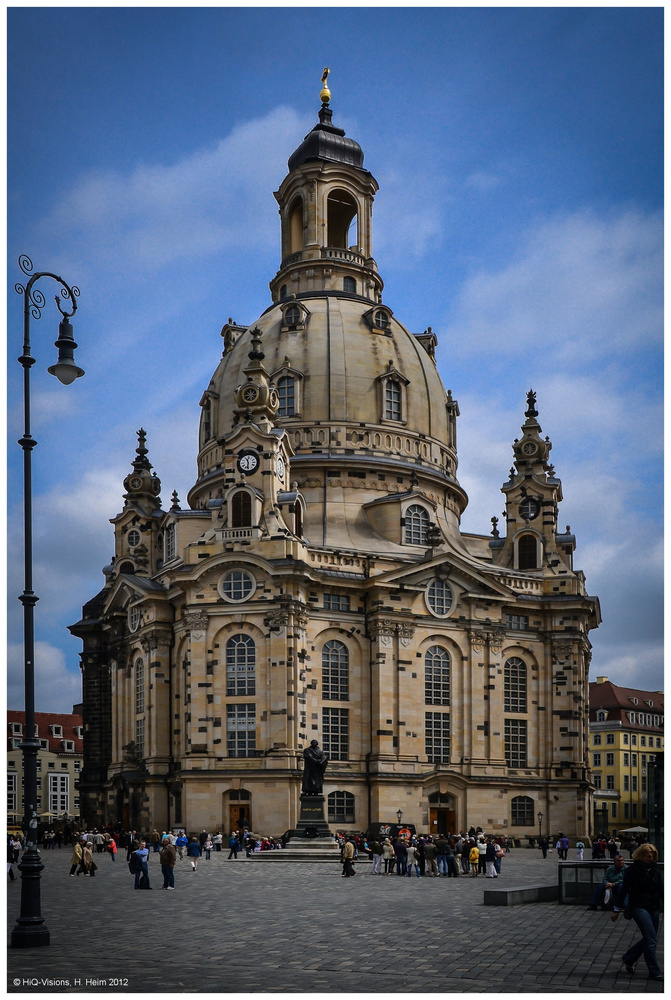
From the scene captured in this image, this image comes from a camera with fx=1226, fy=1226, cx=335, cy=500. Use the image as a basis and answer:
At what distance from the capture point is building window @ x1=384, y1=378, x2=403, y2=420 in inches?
3408

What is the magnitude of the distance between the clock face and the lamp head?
224 ft

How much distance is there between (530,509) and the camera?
296 ft

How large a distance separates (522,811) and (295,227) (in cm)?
4950

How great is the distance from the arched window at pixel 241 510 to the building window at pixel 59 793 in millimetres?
55558

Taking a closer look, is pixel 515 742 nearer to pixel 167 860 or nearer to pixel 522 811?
pixel 522 811

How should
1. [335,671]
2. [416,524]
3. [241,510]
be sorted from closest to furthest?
[241,510] → [335,671] → [416,524]

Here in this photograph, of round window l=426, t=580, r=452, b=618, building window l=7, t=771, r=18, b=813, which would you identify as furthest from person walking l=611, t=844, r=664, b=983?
building window l=7, t=771, r=18, b=813

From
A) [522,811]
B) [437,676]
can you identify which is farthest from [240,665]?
[522,811]

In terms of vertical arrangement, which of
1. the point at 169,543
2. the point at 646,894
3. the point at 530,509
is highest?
the point at 530,509

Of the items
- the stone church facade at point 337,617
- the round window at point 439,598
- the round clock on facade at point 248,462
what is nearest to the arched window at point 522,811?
the stone church facade at point 337,617

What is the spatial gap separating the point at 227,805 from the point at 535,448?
36.5 m

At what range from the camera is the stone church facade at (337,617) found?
239ft

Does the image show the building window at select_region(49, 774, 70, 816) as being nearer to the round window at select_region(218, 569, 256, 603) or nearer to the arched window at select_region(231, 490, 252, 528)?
the round window at select_region(218, 569, 256, 603)

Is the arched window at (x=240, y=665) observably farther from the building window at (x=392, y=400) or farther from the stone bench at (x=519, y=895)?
the stone bench at (x=519, y=895)
